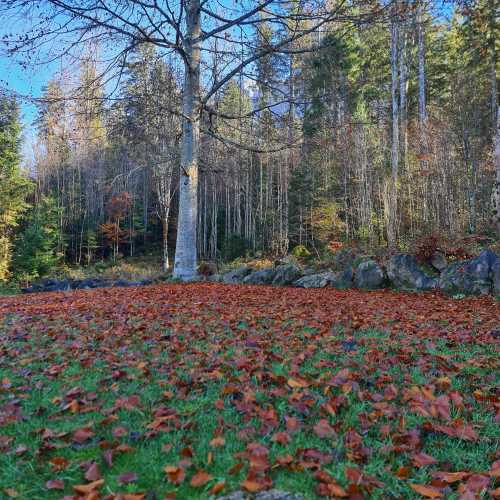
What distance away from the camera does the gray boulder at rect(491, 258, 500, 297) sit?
6.57 metres

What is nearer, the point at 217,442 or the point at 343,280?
the point at 217,442

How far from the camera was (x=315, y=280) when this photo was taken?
840cm

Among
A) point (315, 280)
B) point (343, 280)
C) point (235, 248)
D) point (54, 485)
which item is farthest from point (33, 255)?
point (54, 485)

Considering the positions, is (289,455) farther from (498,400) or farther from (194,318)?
(194,318)

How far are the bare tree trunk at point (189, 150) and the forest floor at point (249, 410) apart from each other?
469cm

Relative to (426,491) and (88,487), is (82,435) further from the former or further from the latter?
(426,491)

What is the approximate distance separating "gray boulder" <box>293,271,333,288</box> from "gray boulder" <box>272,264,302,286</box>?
212mm

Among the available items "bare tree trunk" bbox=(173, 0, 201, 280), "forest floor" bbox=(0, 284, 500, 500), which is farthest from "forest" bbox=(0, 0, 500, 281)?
"forest floor" bbox=(0, 284, 500, 500)

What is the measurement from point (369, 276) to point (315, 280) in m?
1.15

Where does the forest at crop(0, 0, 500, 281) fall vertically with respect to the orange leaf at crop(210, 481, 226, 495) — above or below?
above

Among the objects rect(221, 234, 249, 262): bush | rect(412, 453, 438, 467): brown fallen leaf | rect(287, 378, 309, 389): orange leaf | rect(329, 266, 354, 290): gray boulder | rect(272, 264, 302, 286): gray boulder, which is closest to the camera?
rect(412, 453, 438, 467): brown fallen leaf

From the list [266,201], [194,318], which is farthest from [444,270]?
[266,201]

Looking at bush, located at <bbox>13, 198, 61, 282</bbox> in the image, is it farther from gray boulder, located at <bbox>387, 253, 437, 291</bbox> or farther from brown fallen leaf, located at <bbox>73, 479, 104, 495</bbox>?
brown fallen leaf, located at <bbox>73, 479, 104, 495</bbox>

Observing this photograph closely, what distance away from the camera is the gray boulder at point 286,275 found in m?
8.80
